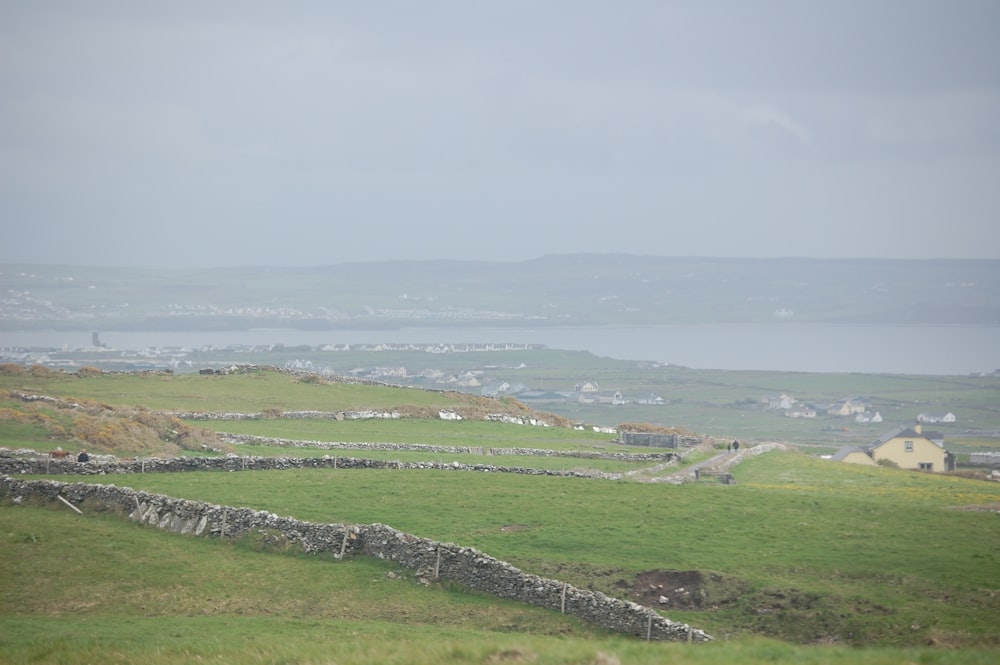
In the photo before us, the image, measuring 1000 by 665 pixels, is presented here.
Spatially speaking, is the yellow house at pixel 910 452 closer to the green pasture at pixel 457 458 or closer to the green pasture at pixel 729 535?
the green pasture at pixel 457 458

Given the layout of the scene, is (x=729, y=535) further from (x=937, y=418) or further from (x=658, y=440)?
(x=937, y=418)

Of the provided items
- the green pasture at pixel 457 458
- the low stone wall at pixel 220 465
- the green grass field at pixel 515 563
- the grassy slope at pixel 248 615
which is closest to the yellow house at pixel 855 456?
the green pasture at pixel 457 458

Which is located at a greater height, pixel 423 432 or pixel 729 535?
pixel 729 535

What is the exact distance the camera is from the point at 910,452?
259 ft

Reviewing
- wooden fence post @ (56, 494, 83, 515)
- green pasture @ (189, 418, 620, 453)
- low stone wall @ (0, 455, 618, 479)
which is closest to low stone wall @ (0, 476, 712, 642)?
wooden fence post @ (56, 494, 83, 515)

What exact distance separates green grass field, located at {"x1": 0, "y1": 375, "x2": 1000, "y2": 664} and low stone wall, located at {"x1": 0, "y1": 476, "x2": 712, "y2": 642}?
50 centimetres

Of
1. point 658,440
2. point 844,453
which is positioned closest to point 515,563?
point 658,440

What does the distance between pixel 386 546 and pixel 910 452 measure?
58899 millimetres

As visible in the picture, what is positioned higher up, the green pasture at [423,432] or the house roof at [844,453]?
the green pasture at [423,432]

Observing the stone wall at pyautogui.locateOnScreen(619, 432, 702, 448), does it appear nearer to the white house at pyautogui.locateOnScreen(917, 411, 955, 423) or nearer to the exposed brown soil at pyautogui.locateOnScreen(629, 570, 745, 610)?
the exposed brown soil at pyautogui.locateOnScreen(629, 570, 745, 610)

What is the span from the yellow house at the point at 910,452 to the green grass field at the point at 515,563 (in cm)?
3746

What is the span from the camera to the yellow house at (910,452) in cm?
7875

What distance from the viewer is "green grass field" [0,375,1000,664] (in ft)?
67.0

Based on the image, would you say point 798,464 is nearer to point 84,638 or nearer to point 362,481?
point 362,481
